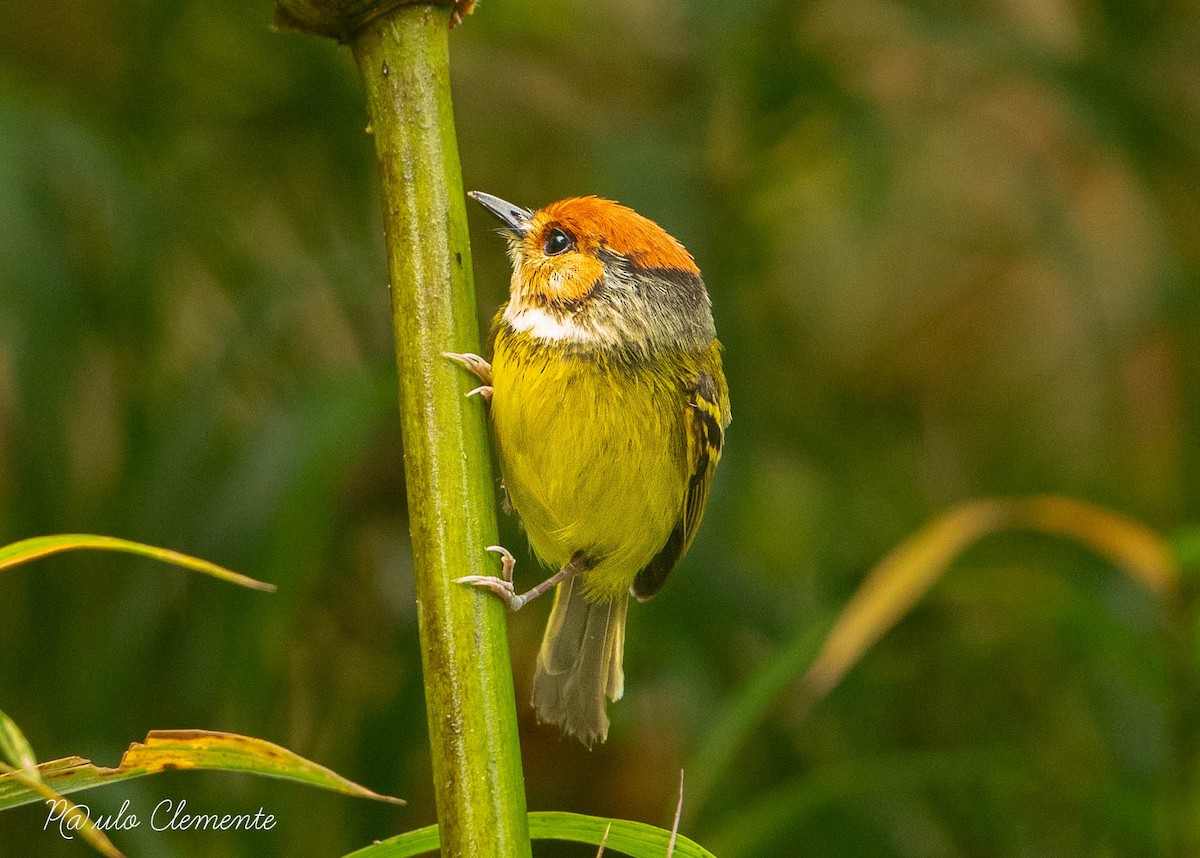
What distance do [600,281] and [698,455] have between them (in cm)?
37

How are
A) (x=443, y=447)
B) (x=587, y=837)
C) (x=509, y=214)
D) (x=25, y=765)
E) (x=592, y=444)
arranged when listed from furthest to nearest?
1. (x=509, y=214)
2. (x=592, y=444)
3. (x=587, y=837)
4. (x=443, y=447)
5. (x=25, y=765)

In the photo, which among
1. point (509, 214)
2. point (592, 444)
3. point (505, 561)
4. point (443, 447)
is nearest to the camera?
point (443, 447)

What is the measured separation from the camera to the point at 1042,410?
6168 millimetres

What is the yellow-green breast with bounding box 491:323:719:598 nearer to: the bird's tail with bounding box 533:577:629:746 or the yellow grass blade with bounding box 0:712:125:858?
the bird's tail with bounding box 533:577:629:746

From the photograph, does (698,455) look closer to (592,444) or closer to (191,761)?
(592,444)

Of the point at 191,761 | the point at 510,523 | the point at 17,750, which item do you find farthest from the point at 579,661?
the point at 17,750

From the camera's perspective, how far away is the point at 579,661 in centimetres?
233

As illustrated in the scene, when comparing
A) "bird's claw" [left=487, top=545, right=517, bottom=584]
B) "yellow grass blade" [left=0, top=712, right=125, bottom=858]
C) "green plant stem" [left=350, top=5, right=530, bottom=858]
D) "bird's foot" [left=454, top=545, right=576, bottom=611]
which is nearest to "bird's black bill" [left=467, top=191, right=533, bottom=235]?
"bird's foot" [left=454, top=545, right=576, bottom=611]

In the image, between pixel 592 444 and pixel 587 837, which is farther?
pixel 592 444

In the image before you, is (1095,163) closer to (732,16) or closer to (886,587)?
(732,16)

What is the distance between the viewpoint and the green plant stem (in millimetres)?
1010

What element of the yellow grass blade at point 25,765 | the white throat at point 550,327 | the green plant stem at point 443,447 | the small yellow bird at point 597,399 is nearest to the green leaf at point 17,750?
the yellow grass blade at point 25,765

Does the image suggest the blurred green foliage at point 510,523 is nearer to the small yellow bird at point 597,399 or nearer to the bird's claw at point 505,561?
the small yellow bird at point 597,399

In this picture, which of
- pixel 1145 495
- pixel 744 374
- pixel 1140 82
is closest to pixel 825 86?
pixel 744 374
